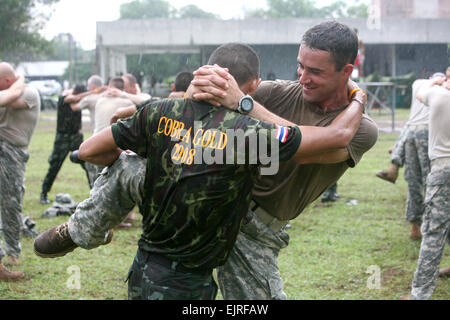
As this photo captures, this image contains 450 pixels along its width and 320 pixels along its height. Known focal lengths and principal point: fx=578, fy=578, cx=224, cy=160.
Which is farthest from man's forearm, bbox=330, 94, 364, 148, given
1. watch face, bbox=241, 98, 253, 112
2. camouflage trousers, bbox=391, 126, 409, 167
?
camouflage trousers, bbox=391, 126, 409, 167

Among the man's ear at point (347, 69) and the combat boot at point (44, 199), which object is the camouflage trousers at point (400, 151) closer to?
the man's ear at point (347, 69)

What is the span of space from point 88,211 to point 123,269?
3656 mm

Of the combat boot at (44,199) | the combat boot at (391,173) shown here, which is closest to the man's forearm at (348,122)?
the combat boot at (391,173)

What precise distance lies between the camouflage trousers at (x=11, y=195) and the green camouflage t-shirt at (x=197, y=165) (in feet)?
14.2

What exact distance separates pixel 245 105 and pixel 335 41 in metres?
0.71

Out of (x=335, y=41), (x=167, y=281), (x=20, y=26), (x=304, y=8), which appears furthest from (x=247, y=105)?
(x=304, y=8)

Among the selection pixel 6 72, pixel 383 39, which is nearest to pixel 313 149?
pixel 6 72

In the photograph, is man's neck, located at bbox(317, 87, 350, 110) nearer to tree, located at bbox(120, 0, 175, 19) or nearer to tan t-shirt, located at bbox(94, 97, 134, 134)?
tan t-shirt, located at bbox(94, 97, 134, 134)

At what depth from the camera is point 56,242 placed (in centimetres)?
339

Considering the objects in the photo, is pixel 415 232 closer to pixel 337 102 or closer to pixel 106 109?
pixel 106 109

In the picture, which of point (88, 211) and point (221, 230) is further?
point (88, 211)

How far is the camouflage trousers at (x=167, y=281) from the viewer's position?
2840 mm

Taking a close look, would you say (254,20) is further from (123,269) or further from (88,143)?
(88,143)

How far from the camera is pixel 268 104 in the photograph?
344 cm
